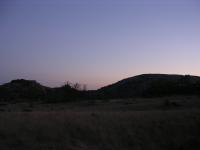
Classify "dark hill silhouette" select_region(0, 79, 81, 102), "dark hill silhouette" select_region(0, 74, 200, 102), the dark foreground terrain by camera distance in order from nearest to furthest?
1. the dark foreground terrain
2. "dark hill silhouette" select_region(0, 79, 81, 102)
3. "dark hill silhouette" select_region(0, 74, 200, 102)

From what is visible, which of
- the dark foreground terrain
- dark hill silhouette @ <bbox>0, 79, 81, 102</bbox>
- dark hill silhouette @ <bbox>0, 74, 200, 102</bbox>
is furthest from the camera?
dark hill silhouette @ <bbox>0, 74, 200, 102</bbox>

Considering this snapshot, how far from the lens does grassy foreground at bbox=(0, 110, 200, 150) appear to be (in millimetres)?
20312

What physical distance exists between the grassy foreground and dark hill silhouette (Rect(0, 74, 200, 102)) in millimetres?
49717

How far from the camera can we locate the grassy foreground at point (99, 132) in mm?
20312

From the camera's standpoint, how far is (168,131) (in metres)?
25.2

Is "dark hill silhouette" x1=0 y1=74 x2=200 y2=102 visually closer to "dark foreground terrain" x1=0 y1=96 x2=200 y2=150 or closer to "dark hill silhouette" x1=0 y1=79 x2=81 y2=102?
"dark hill silhouette" x1=0 y1=79 x2=81 y2=102

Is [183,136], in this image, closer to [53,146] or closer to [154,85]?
[53,146]

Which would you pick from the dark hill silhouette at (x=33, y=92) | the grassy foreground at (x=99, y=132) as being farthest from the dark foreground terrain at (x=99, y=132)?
the dark hill silhouette at (x=33, y=92)

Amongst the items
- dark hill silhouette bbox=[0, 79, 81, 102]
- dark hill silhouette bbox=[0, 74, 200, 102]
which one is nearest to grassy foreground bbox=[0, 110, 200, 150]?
dark hill silhouette bbox=[0, 74, 200, 102]

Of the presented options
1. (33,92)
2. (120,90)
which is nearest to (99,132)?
(33,92)

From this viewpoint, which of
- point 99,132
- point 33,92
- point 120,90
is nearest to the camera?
point 99,132

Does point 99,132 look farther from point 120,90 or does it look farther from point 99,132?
point 120,90

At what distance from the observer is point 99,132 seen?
74.7 ft

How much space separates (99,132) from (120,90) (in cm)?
9566
